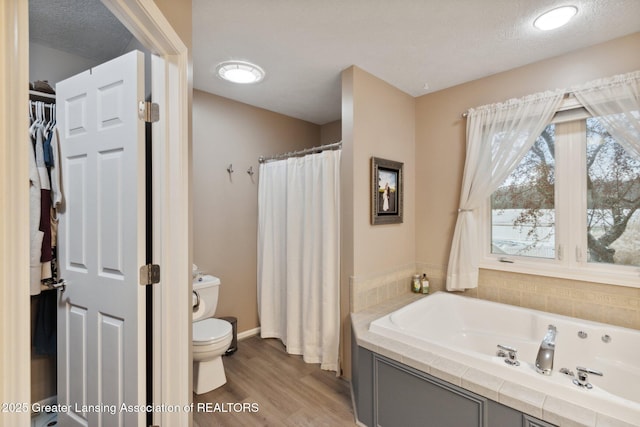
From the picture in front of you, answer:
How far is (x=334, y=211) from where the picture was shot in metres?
2.53

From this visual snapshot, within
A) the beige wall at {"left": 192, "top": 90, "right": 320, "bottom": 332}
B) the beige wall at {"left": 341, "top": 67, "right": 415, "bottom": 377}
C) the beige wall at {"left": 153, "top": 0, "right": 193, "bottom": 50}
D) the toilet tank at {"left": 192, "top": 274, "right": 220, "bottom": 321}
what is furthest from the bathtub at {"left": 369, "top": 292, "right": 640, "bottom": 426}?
the beige wall at {"left": 153, "top": 0, "right": 193, "bottom": 50}

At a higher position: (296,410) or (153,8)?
(153,8)

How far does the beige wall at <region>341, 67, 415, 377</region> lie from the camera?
2.27m

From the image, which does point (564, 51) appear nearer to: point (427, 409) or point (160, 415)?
point (427, 409)

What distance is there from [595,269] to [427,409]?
5.29 feet

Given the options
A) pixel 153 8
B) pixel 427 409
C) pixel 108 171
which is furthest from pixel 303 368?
pixel 153 8

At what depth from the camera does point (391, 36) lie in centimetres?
188

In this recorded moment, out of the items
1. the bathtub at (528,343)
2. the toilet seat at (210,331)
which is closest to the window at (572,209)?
the bathtub at (528,343)

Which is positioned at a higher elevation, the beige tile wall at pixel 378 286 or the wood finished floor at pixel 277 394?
the beige tile wall at pixel 378 286

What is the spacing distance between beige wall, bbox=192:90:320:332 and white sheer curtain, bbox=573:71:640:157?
273 centimetres

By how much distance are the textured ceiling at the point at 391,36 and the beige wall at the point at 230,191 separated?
393 millimetres

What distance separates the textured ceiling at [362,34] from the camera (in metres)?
1.61

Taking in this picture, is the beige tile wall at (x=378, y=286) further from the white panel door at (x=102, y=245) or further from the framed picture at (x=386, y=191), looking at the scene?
the white panel door at (x=102, y=245)

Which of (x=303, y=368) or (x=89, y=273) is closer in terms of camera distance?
(x=89, y=273)
